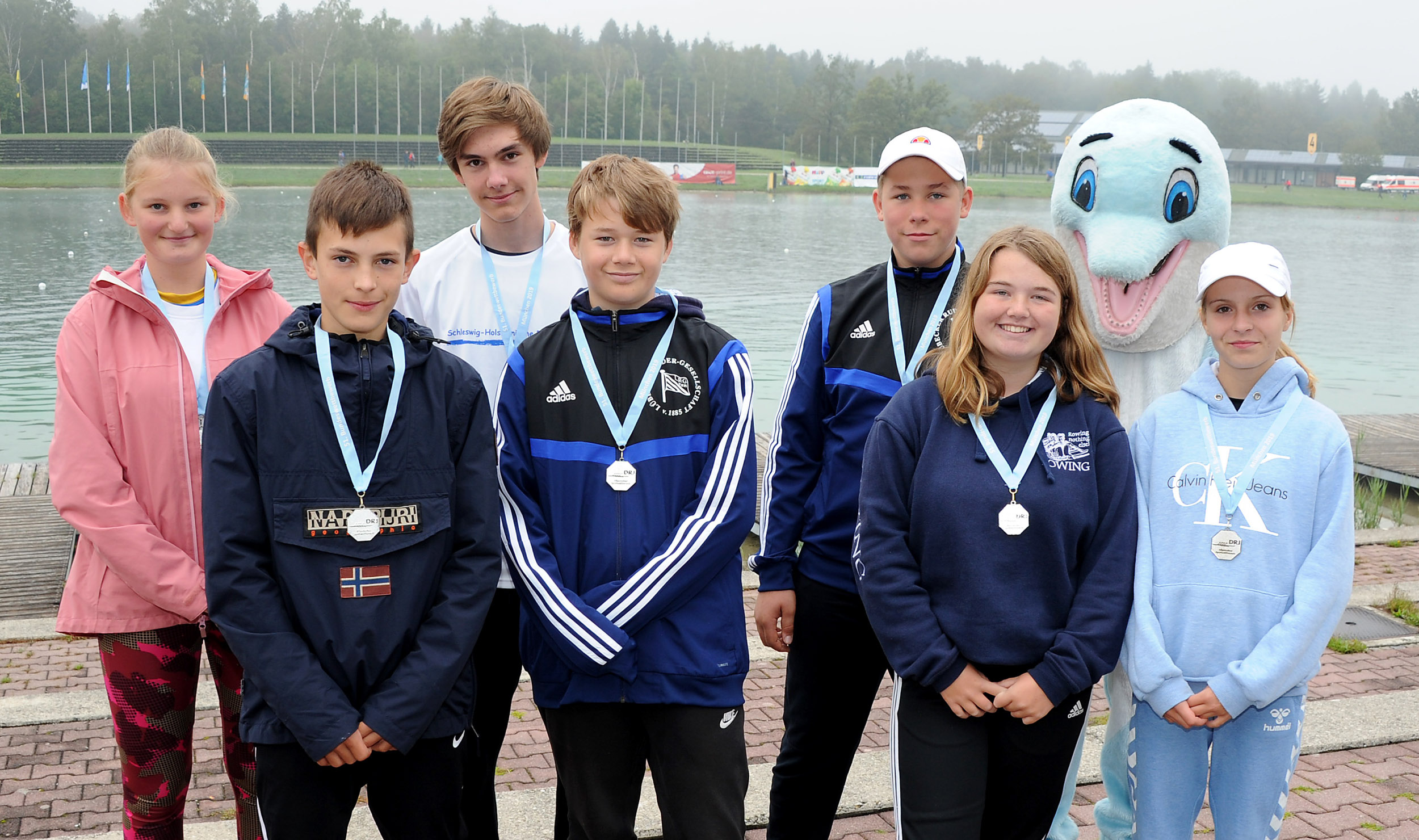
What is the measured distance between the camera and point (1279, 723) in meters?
2.47

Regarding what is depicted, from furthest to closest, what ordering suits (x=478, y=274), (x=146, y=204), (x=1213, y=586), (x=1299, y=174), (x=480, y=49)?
(x=480, y=49) < (x=1299, y=174) < (x=478, y=274) < (x=146, y=204) < (x=1213, y=586)

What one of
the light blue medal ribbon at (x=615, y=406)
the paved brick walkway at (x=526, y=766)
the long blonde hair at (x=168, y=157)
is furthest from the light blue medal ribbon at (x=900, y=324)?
the long blonde hair at (x=168, y=157)

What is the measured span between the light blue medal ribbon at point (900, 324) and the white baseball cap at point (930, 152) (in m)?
0.24

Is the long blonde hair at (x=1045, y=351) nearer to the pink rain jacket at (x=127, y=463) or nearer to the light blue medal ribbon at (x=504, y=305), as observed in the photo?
the light blue medal ribbon at (x=504, y=305)

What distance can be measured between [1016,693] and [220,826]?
7.36 feet

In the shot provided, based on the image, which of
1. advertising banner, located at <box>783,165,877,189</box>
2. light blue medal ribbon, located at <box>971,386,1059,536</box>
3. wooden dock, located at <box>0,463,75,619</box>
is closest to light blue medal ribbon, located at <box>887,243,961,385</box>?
light blue medal ribbon, located at <box>971,386,1059,536</box>

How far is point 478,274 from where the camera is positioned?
2.93 metres

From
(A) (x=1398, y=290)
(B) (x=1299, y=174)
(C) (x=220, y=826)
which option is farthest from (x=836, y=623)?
(B) (x=1299, y=174)

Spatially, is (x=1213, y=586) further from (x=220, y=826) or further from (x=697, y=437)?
(x=220, y=826)

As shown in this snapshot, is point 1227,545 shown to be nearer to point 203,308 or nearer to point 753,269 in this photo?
point 203,308

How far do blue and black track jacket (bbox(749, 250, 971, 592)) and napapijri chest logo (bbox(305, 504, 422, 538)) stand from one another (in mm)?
924

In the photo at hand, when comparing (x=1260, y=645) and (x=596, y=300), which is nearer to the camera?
Result: (x=1260, y=645)

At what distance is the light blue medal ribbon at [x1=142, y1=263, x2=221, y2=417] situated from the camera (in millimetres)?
2695

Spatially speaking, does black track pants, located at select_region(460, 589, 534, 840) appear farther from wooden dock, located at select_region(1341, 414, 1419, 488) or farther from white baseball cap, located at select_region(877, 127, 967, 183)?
wooden dock, located at select_region(1341, 414, 1419, 488)
